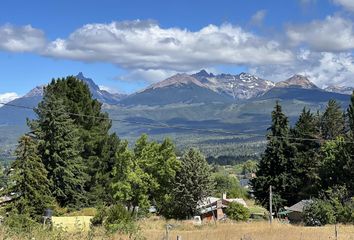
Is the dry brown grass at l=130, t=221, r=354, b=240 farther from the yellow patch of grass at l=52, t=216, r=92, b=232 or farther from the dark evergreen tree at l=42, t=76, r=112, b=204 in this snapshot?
the dark evergreen tree at l=42, t=76, r=112, b=204

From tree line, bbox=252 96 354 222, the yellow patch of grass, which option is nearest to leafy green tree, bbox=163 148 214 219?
tree line, bbox=252 96 354 222

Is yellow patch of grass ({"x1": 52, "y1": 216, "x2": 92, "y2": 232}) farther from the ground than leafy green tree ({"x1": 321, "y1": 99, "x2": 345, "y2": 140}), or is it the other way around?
leafy green tree ({"x1": 321, "y1": 99, "x2": 345, "y2": 140})

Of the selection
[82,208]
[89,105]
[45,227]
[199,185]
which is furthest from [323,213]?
[45,227]

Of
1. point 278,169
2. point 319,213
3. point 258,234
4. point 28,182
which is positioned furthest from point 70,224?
point 278,169

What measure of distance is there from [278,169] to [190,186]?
9.65 meters

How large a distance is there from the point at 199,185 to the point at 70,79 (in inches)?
627

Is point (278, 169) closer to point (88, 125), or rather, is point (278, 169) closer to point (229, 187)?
point (88, 125)

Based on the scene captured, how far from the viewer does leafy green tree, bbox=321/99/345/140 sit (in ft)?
189

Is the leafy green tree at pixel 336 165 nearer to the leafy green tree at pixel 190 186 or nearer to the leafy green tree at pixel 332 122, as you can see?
the leafy green tree at pixel 332 122

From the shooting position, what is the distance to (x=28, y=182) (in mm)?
33969

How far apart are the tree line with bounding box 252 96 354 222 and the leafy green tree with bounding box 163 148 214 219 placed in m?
5.97

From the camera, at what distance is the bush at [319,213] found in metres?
37.9

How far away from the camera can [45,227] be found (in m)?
11.4

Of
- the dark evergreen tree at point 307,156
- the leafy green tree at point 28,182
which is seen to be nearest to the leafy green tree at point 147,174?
the dark evergreen tree at point 307,156
